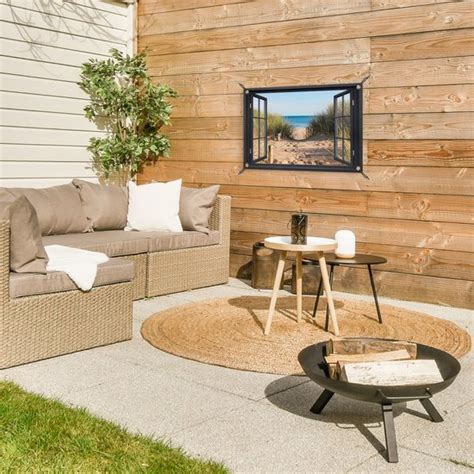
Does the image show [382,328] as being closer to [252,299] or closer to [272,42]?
[252,299]

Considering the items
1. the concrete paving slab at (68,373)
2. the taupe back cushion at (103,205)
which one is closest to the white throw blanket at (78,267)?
the concrete paving slab at (68,373)

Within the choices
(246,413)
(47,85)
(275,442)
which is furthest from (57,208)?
(275,442)

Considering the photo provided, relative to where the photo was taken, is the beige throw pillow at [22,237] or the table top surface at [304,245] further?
the table top surface at [304,245]

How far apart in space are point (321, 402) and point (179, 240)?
9.29ft

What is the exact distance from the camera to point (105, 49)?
21.5 ft

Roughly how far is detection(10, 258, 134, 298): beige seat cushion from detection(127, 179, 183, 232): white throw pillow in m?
1.61

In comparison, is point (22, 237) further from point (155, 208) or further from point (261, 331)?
point (155, 208)

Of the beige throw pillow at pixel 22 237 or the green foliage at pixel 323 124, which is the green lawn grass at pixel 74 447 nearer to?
the beige throw pillow at pixel 22 237

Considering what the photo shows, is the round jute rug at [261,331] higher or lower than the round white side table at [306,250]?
lower

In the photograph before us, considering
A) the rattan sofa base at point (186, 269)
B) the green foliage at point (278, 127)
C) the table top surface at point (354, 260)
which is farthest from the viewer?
the green foliage at point (278, 127)

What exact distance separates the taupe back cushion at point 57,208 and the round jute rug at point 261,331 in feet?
3.68

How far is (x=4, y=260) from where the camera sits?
349 centimetres

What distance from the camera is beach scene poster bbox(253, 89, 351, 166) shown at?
565cm

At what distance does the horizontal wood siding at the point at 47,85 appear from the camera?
570 centimetres
